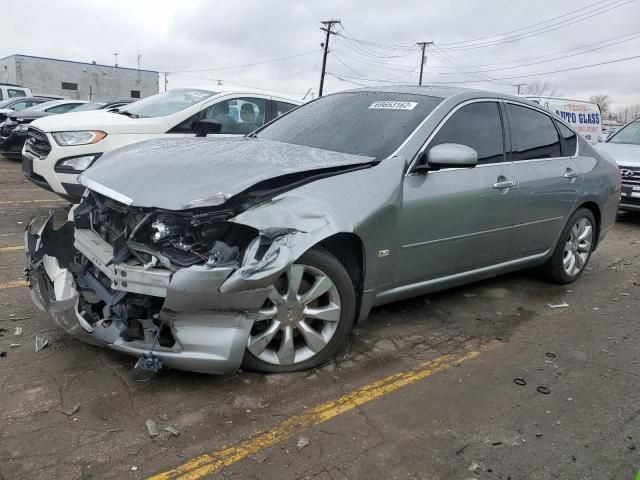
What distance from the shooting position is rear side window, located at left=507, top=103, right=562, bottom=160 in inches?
174

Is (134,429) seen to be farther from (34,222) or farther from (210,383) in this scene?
(34,222)

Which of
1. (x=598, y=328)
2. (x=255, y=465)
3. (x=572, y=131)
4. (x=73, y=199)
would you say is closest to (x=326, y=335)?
(x=255, y=465)

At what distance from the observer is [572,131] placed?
5152 mm

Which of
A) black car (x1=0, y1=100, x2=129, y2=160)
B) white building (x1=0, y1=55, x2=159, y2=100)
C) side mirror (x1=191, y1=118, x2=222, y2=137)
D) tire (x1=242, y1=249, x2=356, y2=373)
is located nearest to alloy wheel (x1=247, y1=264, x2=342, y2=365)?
tire (x1=242, y1=249, x2=356, y2=373)

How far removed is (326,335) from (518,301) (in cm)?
238

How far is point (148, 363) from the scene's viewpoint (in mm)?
2701

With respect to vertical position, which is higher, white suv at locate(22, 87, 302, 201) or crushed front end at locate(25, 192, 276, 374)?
white suv at locate(22, 87, 302, 201)

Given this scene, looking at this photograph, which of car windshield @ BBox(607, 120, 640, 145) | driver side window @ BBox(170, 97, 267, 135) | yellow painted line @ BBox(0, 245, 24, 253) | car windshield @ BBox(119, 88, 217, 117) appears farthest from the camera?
car windshield @ BBox(607, 120, 640, 145)

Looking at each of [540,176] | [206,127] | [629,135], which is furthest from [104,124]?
[629,135]

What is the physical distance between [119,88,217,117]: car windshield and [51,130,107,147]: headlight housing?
0.92 meters

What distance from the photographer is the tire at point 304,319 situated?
9.66ft

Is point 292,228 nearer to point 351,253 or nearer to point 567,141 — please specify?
point 351,253

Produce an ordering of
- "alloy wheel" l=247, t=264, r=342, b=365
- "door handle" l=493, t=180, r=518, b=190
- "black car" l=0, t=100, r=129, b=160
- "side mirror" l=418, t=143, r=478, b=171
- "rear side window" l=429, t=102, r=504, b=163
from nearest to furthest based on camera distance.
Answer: "alloy wheel" l=247, t=264, r=342, b=365 < "side mirror" l=418, t=143, r=478, b=171 < "rear side window" l=429, t=102, r=504, b=163 < "door handle" l=493, t=180, r=518, b=190 < "black car" l=0, t=100, r=129, b=160

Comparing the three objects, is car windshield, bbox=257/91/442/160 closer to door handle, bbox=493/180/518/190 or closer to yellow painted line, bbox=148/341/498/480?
door handle, bbox=493/180/518/190
